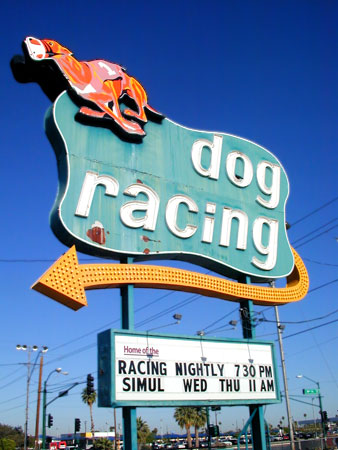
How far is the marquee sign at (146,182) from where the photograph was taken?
523 inches

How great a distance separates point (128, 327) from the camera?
41.7 ft

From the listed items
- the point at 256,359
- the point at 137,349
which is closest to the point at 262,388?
the point at 256,359

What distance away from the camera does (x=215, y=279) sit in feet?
48.1

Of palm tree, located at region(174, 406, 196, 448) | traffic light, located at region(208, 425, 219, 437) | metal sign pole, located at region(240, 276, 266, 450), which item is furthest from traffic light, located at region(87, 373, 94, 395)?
palm tree, located at region(174, 406, 196, 448)

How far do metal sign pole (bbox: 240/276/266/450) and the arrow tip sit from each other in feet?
18.7

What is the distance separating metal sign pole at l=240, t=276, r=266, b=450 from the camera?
1454 centimetres

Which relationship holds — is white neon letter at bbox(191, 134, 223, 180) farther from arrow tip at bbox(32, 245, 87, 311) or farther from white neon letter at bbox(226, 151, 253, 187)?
arrow tip at bbox(32, 245, 87, 311)

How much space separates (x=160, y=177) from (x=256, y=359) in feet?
20.3

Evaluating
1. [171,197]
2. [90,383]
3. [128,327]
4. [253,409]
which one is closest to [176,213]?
[171,197]

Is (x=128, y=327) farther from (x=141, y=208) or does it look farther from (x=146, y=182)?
(x=146, y=182)

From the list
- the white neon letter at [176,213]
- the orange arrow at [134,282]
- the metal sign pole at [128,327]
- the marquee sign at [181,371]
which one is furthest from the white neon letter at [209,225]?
the marquee sign at [181,371]

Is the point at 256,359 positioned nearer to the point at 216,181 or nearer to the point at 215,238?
the point at 215,238

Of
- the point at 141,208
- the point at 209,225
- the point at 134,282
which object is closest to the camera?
the point at 134,282

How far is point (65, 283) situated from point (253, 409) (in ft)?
23.6
